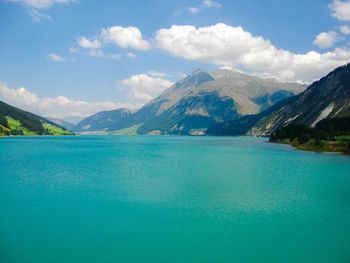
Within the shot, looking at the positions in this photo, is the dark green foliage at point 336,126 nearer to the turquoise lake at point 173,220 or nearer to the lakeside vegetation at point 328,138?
the lakeside vegetation at point 328,138

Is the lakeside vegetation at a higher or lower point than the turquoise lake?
higher

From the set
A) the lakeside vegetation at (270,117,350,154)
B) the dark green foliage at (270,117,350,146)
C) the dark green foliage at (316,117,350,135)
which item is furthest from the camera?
the dark green foliage at (316,117,350,135)

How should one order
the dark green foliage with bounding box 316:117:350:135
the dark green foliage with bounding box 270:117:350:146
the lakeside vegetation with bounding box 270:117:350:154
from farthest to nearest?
1. the dark green foliage with bounding box 316:117:350:135
2. the dark green foliage with bounding box 270:117:350:146
3. the lakeside vegetation with bounding box 270:117:350:154

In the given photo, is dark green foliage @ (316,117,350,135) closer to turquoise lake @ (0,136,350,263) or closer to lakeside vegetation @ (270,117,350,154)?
lakeside vegetation @ (270,117,350,154)

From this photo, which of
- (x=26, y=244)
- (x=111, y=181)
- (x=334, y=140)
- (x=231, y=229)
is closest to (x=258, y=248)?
(x=231, y=229)

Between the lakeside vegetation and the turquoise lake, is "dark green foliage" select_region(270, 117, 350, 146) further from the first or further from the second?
the turquoise lake

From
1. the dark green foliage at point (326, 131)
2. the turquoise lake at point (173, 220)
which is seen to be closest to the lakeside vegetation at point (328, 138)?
the dark green foliage at point (326, 131)

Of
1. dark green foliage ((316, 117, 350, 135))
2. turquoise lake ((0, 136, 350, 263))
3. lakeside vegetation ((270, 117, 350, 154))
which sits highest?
dark green foliage ((316, 117, 350, 135))

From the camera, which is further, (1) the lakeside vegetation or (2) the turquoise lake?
(1) the lakeside vegetation

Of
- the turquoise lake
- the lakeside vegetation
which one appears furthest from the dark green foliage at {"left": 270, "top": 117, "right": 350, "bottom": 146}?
the turquoise lake

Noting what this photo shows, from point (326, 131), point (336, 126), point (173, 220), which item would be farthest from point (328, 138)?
point (173, 220)

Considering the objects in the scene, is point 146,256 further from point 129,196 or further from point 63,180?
point 63,180

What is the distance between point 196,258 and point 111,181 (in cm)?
4109

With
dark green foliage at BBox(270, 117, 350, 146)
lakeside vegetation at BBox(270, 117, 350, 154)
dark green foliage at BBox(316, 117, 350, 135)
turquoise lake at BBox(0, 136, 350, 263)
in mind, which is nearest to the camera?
turquoise lake at BBox(0, 136, 350, 263)
